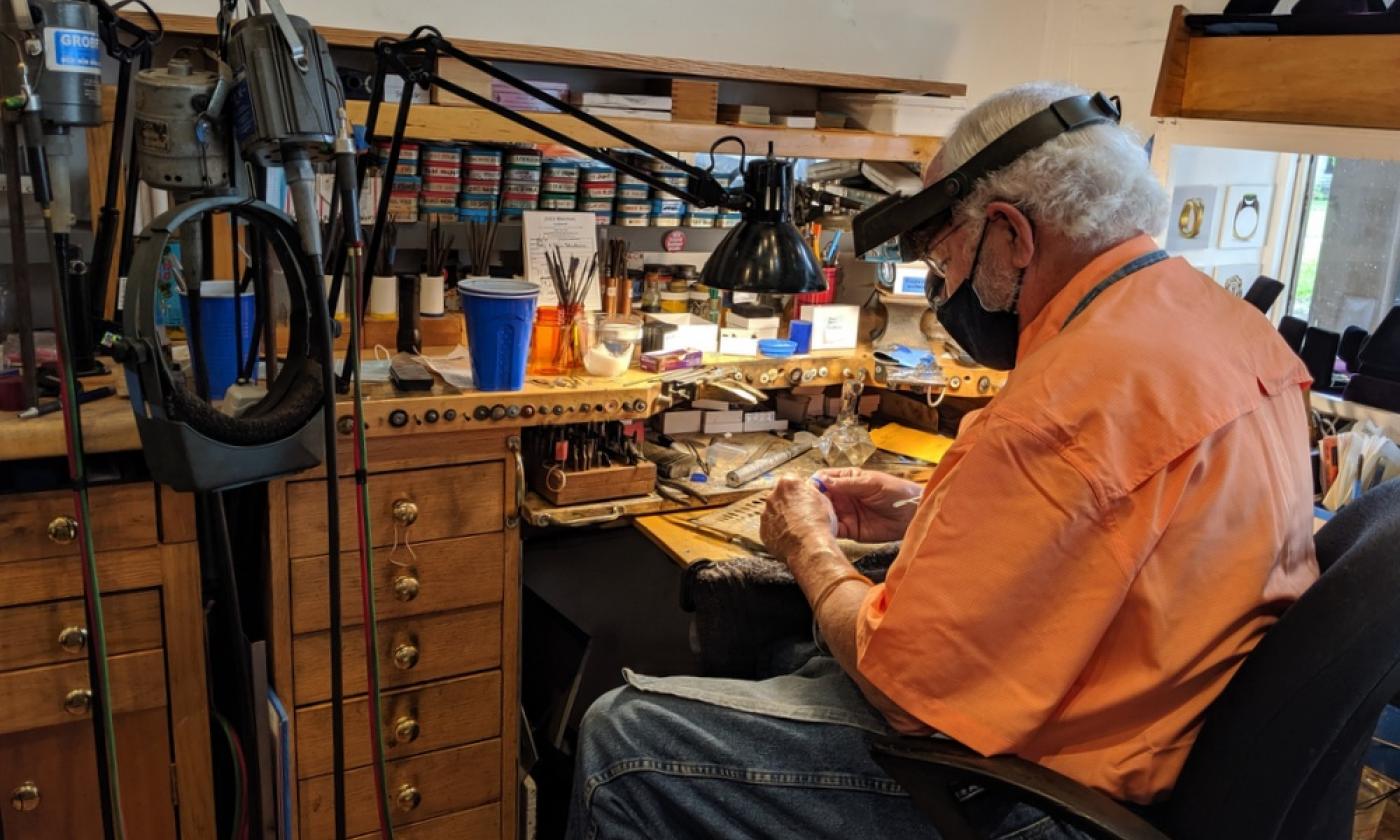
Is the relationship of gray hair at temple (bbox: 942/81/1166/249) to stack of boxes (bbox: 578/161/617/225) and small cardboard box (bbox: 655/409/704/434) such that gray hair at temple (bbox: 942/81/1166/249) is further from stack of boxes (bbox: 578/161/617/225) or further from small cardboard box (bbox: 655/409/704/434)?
small cardboard box (bbox: 655/409/704/434)

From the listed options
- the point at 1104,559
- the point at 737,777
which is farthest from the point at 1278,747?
the point at 737,777

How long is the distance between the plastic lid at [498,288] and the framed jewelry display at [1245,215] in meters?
1.70

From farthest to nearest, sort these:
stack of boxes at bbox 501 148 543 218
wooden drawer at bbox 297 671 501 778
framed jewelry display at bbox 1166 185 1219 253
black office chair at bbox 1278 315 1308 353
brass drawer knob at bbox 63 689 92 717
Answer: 1. framed jewelry display at bbox 1166 185 1219 253
2. black office chair at bbox 1278 315 1308 353
3. stack of boxes at bbox 501 148 543 218
4. wooden drawer at bbox 297 671 501 778
5. brass drawer knob at bbox 63 689 92 717

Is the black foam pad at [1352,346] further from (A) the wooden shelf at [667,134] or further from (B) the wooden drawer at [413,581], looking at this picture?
(B) the wooden drawer at [413,581]

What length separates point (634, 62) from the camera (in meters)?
2.27

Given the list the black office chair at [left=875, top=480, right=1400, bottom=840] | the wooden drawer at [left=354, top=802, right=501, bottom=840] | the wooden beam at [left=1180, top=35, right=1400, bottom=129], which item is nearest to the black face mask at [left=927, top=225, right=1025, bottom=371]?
the black office chair at [left=875, top=480, right=1400, bottom=840]

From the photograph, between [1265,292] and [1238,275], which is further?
[1238,275]

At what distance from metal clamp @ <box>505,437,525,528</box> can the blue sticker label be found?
0.81 metres

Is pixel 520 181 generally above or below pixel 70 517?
above

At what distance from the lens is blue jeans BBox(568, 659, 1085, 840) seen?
1417mm

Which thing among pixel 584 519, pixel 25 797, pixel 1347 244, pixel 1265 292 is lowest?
pixel 25 797

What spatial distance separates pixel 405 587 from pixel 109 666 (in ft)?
1.44

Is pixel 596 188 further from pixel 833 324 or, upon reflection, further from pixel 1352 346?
pixel 1352 346

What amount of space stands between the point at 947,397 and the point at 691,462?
0.68 meters
